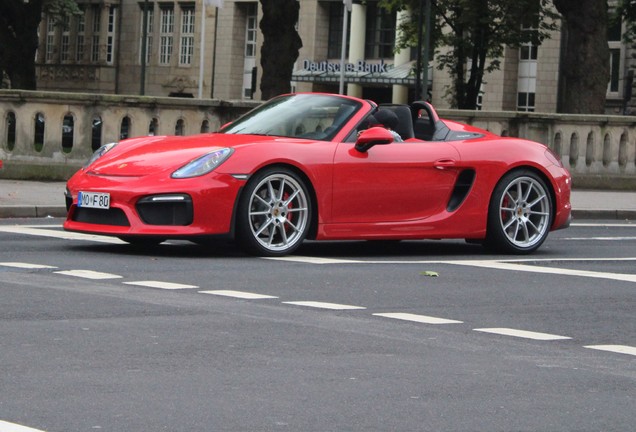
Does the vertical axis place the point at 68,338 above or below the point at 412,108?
below

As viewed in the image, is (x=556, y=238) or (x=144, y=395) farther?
(x=556, y=238)

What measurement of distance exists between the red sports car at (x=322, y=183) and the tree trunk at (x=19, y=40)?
34.6m

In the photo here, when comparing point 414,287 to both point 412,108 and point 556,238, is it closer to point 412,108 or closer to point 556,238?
point 412,108

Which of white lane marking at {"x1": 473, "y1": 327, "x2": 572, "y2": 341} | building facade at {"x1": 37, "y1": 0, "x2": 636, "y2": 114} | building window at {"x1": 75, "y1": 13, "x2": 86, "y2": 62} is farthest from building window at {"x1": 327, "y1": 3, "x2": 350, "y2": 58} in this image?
white lane marking at {"x1": 473, "y1": 327, "x2": 572, "y2": 341}

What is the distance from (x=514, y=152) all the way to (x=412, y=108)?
3.34ft

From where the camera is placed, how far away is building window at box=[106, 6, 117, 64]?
80.2 meters

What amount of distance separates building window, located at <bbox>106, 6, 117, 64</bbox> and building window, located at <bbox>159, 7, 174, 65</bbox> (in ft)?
8.20

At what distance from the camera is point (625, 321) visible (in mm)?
9656

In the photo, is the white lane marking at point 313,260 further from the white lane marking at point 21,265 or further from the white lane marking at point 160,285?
the white lane marking at point 160,285

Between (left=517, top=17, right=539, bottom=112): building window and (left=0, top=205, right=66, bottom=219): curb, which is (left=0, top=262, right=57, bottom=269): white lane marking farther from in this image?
(left=517, top=17, right=539, bottom=112): building window

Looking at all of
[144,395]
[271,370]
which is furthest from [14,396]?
[271,370]

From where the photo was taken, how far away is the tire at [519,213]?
45.5ft

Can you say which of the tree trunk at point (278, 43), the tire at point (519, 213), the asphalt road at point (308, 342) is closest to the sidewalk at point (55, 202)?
the asphalt road at point (308, 342)

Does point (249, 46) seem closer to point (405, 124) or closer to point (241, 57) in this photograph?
point (241, 57)
